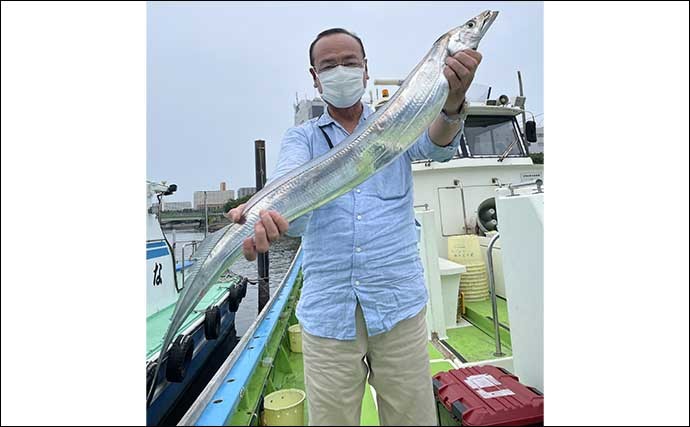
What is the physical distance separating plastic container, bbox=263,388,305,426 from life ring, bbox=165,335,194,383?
0.30 m

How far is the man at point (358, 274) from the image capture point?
1136 millimetres

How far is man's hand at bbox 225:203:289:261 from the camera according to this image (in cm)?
98

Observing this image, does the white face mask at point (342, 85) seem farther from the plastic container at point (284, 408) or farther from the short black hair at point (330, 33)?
the plastic container at point (284, 408)

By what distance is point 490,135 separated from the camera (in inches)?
210

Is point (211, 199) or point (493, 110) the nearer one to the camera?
point (211, 199)

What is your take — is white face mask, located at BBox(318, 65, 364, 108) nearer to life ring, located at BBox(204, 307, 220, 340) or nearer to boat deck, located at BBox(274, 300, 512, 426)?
boat deck, located at BBox(274, 300, 512, 426)

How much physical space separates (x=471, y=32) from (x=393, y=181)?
44 centimetres

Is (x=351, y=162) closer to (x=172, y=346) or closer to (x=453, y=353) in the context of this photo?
(x=172, y=346)

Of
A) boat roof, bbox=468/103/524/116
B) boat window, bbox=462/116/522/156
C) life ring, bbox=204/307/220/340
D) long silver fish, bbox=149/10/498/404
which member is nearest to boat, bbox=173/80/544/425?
long silver fish, bbox=149/10/498/404

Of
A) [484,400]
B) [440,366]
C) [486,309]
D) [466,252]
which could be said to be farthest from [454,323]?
[484,400]

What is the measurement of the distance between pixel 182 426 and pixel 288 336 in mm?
615

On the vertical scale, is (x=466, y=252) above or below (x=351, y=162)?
below

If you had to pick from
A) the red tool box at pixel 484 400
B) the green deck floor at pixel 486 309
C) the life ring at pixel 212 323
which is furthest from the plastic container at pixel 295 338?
the green deck floor at pixel 486 309
